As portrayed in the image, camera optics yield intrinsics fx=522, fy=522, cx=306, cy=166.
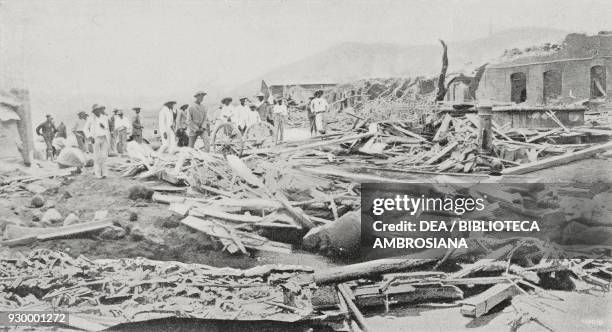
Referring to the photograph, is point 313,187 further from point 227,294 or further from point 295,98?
point 227,294

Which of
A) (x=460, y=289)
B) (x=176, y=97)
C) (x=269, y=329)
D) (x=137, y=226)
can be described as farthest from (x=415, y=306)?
(x=176, y=97)

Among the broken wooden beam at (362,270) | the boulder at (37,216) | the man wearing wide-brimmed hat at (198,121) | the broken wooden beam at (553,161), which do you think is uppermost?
the man wearing wide-brimmed hat at (198,121)

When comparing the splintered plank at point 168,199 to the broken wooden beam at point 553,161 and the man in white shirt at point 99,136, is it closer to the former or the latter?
the man in white shirt at point 99,136

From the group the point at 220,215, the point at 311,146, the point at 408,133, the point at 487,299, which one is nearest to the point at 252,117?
the point at 311,146

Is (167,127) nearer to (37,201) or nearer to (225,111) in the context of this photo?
(225,111)

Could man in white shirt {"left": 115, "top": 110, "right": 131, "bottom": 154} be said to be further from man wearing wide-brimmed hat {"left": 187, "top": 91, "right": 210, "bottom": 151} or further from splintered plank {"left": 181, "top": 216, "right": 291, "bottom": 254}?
splintered plank {"left": 181, "top": 216, "right": 291, "bottom": 254}

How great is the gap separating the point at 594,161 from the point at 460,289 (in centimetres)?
198

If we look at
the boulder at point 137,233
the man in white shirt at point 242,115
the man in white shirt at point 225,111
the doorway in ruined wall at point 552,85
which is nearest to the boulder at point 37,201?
the boulder at point 137,233

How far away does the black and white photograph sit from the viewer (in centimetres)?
545

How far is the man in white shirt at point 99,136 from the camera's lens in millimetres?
5844

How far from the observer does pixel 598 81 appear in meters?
5.56

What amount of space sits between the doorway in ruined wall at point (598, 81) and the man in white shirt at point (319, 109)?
2845 mm

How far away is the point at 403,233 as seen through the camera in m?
5.50

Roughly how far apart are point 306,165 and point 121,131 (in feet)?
7.08
